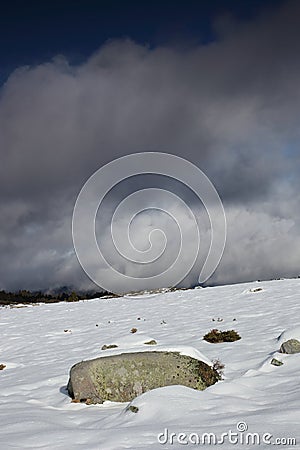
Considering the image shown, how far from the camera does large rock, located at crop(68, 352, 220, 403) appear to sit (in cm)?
765

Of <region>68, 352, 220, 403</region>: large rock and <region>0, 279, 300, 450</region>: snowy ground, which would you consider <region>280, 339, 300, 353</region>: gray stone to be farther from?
<region>68, 352, 220, 403</region>: large rock

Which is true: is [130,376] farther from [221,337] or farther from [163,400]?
[221,337]

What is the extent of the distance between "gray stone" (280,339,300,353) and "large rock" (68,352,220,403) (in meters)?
2.30

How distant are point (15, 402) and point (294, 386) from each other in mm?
5497

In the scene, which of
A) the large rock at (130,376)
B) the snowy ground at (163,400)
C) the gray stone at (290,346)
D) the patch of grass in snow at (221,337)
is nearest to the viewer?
A: the snowy ground at (163,400)

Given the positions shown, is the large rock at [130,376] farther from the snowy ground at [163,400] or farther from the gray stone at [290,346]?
the gray stone at [290,346]

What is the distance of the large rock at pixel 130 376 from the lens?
7.65 metres

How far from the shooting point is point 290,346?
31.0 feet

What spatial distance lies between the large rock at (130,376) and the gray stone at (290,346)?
2303 millimetres

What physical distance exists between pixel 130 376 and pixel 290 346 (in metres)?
4.11

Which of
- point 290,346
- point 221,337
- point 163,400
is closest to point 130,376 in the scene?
point 163,400

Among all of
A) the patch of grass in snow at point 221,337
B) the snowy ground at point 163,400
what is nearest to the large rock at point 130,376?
the snowy ground at point 163,400

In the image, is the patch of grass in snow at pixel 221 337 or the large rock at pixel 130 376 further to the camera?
the patch of grass in snow at pixel 221 337

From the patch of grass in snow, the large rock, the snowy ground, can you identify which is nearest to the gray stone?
the snowy ground
